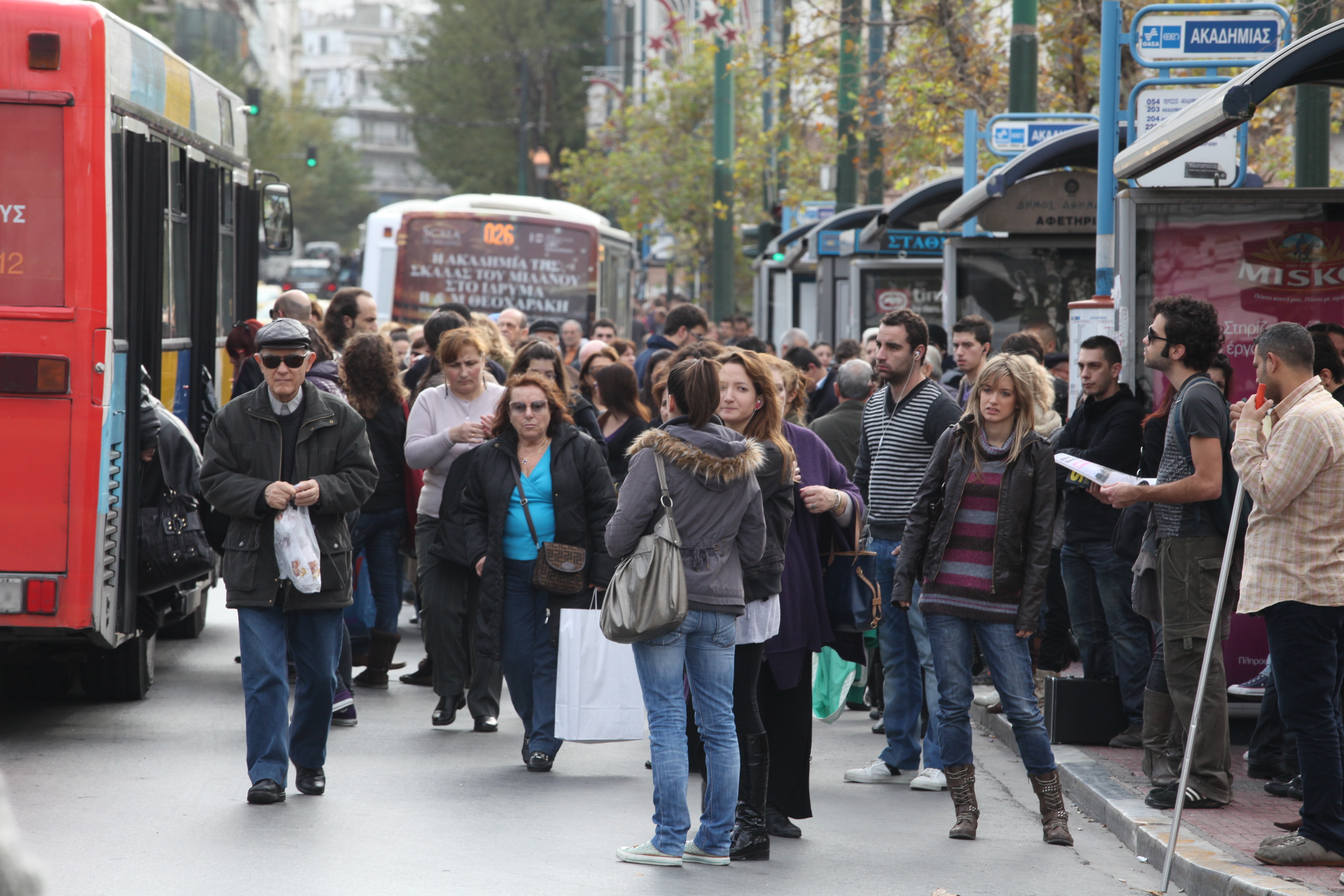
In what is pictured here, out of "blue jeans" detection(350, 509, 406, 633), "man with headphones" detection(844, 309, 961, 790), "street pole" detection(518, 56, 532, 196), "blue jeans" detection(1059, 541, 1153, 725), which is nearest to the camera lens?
"man with headphones" detection(844, 309, 961, 790)

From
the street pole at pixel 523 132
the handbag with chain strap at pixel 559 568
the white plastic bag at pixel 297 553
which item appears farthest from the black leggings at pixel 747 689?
the street pole at pixel 523 132

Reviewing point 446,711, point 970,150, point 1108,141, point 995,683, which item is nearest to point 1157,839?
point 995,683

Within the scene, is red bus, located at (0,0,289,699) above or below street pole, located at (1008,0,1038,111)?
below

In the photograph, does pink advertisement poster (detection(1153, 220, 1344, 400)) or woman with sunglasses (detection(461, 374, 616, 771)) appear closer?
woman with sunglasses (detection(461, 374, 616, 771))

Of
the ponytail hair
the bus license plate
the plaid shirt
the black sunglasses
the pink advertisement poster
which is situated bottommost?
the bus license plate

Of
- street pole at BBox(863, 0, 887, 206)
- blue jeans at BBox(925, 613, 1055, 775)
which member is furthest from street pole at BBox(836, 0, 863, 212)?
blue jeans at BBox(925, 613, 1055, 775)

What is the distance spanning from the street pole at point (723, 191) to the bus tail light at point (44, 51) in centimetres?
1873

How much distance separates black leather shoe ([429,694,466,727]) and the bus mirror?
581 cm

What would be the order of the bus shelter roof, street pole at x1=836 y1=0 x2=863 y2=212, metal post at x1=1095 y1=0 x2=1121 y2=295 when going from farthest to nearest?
street pole at x1=836 y1=0 x2=863 y2=212
metal post at x1=1095 y1=0 x2=1121 y2=295
the bus shelter roof

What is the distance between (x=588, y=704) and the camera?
694cm

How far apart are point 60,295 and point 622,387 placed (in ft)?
8.73

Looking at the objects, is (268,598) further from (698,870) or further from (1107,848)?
(1107,848)

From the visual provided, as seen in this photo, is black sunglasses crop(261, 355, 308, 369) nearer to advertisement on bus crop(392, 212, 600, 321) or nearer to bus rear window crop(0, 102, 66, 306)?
bus rear window crop(0, 102, 66, 306)

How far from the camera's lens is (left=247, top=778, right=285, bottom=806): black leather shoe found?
265 inches
